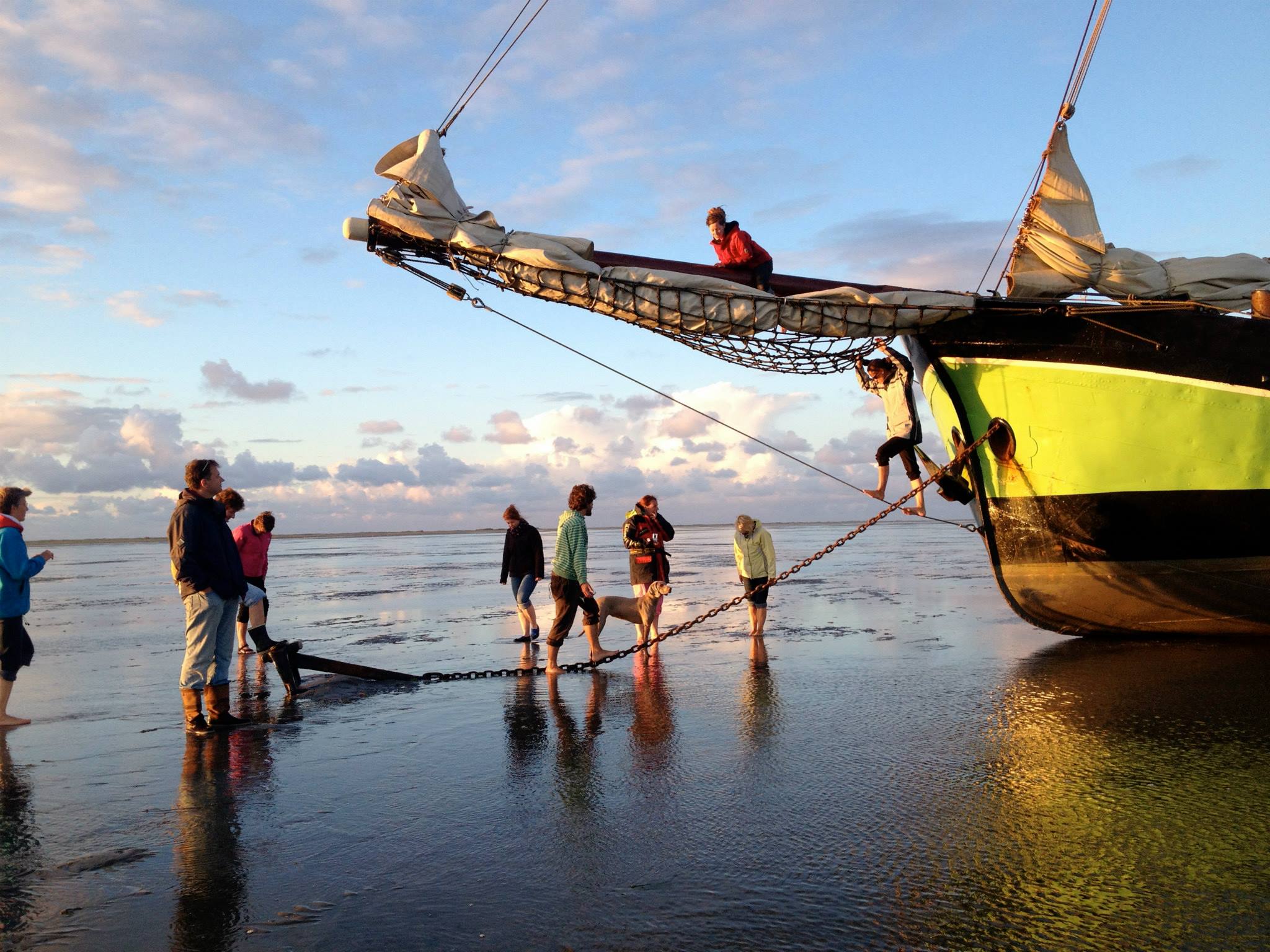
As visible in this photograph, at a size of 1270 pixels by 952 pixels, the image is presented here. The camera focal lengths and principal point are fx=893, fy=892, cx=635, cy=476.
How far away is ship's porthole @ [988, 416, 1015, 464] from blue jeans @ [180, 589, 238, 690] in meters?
7.56

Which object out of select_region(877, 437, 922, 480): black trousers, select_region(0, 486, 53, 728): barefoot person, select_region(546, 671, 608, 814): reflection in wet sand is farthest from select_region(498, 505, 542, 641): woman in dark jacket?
select_region(0, 486, 53, 728): barefoot person

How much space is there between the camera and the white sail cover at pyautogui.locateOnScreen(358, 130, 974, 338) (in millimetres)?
8352

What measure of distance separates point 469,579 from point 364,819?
20.6 m

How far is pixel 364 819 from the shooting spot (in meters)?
4.23

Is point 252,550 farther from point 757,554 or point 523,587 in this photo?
point 757,554

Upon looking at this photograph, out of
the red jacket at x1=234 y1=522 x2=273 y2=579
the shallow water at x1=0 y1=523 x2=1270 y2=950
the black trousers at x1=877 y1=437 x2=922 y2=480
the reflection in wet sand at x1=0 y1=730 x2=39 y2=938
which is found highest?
the black trousers at x1=877 y1=437 x2=922 y2=480

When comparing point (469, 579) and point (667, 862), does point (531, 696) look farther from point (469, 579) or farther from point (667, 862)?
point (469, 579)

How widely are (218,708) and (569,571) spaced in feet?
10.7

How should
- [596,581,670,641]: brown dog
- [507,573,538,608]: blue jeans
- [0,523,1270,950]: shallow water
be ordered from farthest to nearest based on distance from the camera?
1. [507,573,538,608]: blue jeans
2. [596,581,670,641]: brown dog
3. [0,523,1270,950]: shallow water

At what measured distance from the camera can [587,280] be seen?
854 cm

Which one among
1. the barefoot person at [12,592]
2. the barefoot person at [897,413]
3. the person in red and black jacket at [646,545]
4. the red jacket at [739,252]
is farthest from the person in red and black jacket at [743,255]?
the barefoot person at [12,592]

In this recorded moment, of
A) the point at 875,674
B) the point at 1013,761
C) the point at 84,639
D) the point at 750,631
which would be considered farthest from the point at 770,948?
the point at 84,639

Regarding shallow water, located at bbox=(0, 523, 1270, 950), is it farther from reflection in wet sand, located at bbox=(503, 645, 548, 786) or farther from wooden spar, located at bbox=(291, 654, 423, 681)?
wooden spar, located at bbox=(291, 654, 423, 681)

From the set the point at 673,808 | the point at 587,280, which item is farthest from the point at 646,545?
the point at 673,808
